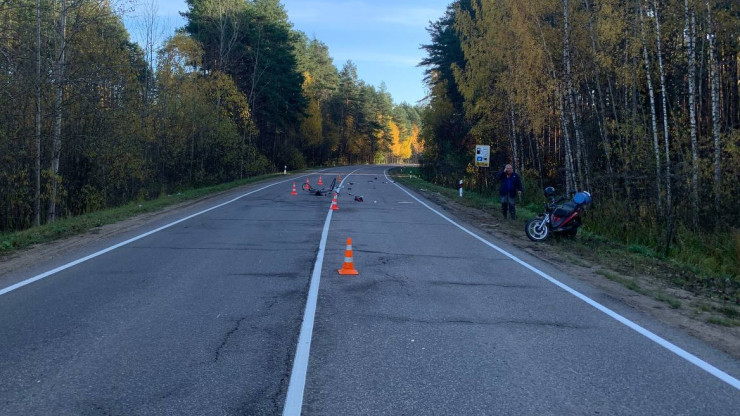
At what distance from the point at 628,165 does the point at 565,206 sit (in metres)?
5.81

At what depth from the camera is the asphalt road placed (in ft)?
13.5

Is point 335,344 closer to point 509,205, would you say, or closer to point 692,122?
point 692,122

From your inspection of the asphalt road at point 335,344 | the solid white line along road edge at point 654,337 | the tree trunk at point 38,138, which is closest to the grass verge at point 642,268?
the asphalt road at point 335,344

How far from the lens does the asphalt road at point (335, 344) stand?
4.13 meters

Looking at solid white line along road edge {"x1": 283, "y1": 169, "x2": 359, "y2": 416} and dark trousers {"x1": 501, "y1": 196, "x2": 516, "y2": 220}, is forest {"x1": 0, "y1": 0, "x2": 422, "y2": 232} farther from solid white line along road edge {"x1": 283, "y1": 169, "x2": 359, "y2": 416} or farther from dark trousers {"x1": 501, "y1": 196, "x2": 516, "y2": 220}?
dark trousers {"x1": 501, "y1": 196, "x2": 516, "y2": 220}

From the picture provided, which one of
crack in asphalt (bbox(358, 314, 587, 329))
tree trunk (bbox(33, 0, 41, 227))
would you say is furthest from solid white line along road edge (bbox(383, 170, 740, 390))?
tree trunk (bbox(33, 0, 41, 227))

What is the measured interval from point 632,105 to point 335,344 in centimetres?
1797

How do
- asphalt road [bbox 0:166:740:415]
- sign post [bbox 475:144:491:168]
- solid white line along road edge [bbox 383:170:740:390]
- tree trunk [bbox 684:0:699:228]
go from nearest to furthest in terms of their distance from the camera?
asphalt road [bbox 0:166:740:415] → solid white line along road edge [bbox 383:170:740:390] → tree trunk [bbox 684:0:699:228] → sign post [bbox 475:144:491:168]

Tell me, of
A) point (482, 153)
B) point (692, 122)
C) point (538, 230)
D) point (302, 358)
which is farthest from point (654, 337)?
point (482, 153)

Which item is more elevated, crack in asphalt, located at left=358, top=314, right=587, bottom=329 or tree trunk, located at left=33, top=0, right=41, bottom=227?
tree trunk, located at left=33, top=0, right=41, bottom=227

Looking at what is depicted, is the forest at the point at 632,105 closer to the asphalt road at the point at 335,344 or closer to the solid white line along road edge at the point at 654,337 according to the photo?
the solid white line along road edge at the point at 654,337

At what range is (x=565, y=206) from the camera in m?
13.8

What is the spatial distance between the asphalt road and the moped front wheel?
14.0 ft

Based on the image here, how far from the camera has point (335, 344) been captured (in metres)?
5.41
